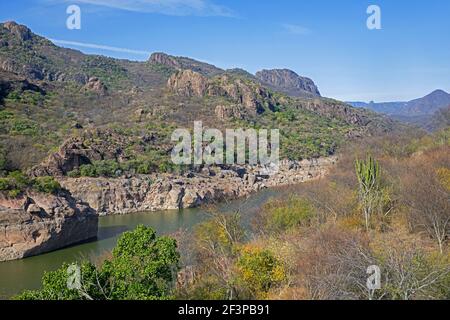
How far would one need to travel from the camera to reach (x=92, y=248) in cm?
2678

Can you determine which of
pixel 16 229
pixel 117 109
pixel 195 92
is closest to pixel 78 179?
pixel 16 229

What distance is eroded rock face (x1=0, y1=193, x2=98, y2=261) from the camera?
24.2 meters

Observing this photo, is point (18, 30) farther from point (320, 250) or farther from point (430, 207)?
point (320, 250)

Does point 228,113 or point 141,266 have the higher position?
point 228,113

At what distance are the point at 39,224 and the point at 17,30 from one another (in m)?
88.6

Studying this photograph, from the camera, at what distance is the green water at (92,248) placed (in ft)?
69.3

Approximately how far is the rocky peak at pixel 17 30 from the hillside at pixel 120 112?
25 cm

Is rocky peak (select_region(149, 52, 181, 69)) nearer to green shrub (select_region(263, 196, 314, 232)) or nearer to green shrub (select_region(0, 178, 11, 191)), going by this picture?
green shrub (select_region(0, 178, 11, 191))

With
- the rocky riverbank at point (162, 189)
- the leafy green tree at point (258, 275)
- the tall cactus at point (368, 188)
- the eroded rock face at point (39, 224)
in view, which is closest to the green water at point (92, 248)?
the eroded rock face at point (39, 224)

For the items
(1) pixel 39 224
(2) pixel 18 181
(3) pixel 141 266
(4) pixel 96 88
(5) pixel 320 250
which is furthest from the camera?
(4) pixel 96 88

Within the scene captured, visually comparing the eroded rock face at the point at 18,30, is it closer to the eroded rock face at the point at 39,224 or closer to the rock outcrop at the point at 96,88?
the rock outcrop at the point at 96,88

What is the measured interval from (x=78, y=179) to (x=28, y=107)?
940 inches

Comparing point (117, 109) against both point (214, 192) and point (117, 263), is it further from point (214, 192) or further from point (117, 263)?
point (117, 263)

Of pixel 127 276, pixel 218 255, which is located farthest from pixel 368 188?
pixel 127 276
